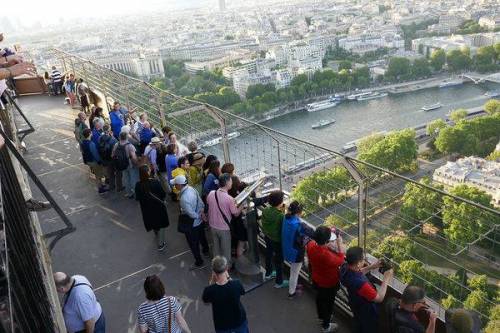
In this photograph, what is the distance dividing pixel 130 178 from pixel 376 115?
42.1 metres

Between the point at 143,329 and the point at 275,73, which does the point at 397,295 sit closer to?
the point at 143,329

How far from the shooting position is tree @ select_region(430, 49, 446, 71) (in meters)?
57.6

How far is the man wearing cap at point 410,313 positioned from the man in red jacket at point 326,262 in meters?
0.50

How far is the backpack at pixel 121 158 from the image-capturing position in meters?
4.20

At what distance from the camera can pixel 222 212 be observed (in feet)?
9.43

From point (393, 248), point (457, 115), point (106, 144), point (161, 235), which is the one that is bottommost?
point (457, 115)

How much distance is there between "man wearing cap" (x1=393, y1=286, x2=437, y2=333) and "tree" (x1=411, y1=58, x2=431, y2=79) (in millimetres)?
58819

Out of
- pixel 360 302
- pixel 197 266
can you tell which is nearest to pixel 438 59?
pixel 197 266

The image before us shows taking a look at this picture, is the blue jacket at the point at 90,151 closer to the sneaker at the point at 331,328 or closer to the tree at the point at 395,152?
the sneaker at the point at 331,328

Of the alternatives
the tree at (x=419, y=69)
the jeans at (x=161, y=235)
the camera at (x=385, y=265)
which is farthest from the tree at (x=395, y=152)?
the camera at (x=385, y=265)

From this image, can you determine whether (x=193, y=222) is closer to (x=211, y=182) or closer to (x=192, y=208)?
(x=192, y=208)

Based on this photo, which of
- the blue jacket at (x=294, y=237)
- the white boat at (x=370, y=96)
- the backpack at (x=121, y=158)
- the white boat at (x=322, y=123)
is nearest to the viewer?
the blue jacket at (x=294, y=237)

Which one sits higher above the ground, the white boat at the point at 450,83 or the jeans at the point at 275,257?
the jeans at the point at 275,257

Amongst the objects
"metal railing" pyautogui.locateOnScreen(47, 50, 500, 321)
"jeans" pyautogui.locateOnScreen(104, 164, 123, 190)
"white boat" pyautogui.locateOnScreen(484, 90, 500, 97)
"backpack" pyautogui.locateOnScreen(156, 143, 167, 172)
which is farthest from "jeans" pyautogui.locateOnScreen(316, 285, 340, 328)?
"white boat" pyautogui.locateOnScreen(484, 90, 500, 97)
